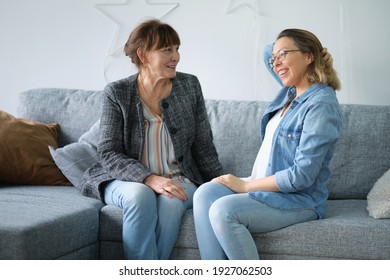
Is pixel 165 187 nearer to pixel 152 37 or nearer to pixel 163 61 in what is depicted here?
pixel 163 61

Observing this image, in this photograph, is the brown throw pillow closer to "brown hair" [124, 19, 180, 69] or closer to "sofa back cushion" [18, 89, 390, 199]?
"sofa back cushion" [18, 89, 390, 199]

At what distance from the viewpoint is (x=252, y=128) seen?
2957mm

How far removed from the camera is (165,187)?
8.26 feet

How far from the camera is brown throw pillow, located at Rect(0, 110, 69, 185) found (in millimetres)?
2959

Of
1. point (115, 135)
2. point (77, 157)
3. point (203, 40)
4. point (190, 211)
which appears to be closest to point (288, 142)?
point (190, 211)

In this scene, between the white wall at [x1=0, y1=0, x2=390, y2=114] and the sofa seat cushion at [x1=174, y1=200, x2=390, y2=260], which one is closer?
the sofa seat cushion at [x1=174, y1=200, x2=390, y2=260]

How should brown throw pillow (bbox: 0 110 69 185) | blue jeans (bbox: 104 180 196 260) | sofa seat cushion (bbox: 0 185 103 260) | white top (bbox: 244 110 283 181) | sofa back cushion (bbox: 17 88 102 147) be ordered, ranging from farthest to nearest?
sofa back cushion (bbox: 17 88 102 147) < brown throw pillow (bbox: 0 110 69 185) < white top (bbox: 244 110 283 181) < blue jeans (bbox: 104 180 196 260) < sofa seat cushion (bbox: 0 185 103 260)

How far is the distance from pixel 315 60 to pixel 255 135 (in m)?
0.61

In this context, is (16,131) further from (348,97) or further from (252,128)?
(348,97)

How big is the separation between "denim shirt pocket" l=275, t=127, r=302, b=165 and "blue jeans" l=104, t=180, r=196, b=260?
17.0 inches

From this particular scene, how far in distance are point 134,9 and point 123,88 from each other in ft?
3.10

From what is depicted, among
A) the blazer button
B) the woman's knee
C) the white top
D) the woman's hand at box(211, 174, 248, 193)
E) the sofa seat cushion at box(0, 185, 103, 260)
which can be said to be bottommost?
the sofa seat cushion at box(0, 185, 103, 260)

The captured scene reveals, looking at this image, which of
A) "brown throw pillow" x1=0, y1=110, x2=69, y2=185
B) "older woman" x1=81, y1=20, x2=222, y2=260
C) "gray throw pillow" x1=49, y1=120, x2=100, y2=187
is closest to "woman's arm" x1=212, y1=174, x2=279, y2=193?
"older woman" x1=81, y1=20, x2=222, y2=260

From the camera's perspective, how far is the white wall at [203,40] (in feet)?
10.5
